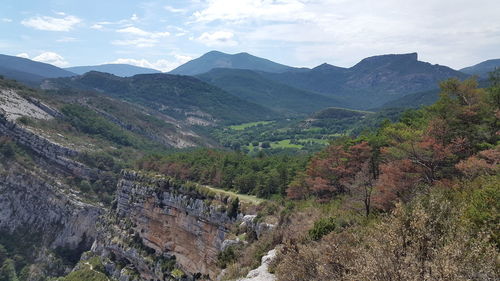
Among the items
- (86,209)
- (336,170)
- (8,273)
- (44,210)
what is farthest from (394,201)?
(44,210)

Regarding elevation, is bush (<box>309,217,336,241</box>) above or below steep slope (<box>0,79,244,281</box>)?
above

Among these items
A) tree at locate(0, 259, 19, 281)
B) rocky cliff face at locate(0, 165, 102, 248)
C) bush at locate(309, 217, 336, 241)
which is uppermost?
bush at locate(309, 217, 336, 241)

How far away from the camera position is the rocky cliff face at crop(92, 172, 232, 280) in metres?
38.4

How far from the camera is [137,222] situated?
51500 mm

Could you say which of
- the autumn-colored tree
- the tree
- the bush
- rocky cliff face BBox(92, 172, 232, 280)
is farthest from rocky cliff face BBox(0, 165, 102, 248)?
the bush

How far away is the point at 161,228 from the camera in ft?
154

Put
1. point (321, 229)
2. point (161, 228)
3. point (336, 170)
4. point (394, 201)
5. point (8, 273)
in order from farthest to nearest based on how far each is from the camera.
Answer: point (8, 273) → point (161, 228) → point (336, 170) → point (394, 201) → point (321, 229)

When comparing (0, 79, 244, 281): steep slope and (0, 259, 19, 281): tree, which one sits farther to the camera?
(0, 259, 19, 281): tree

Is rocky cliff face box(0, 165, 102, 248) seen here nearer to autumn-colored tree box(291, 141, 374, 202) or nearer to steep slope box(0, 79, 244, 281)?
steep slope box(0, 79, 244, 281)

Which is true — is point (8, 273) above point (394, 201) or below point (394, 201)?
below

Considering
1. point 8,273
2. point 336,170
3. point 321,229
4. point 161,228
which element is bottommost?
point 8,273

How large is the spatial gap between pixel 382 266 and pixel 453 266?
186 cm

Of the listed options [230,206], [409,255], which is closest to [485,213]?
[409,255]

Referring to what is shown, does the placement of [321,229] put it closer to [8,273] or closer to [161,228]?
[161,228]
